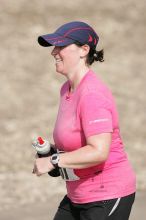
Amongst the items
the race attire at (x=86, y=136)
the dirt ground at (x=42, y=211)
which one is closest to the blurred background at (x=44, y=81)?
the dirt ground at (x=42, y=211)

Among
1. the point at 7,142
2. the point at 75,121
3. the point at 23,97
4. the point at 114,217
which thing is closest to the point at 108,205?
the point at 114,217

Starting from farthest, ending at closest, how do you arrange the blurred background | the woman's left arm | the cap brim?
the blurred background
the cap brim
the woman's left arm

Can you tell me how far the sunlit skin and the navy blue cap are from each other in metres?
0.04

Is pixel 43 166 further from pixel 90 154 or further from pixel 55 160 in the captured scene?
pixel 90 154

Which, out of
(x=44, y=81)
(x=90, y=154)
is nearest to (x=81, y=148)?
(x=90, y=154)

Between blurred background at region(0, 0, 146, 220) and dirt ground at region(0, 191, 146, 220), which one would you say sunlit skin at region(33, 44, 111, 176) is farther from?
blurred background at region(0, 0, 146, 220)

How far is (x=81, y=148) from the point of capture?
134 inches

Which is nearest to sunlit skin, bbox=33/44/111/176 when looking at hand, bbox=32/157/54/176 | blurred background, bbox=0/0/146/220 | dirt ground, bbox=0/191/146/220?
hand, bbox=32/157/54/176

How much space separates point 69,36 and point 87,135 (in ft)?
1.86

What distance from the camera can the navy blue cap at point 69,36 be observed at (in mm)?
3627

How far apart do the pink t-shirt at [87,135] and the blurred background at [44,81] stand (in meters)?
3.95

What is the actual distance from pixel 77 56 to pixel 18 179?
5.18m

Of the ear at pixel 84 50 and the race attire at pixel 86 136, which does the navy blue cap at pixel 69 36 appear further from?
the race attire at pixel 86 136

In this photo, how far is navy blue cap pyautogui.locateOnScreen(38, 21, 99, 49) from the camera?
11.9 feet
